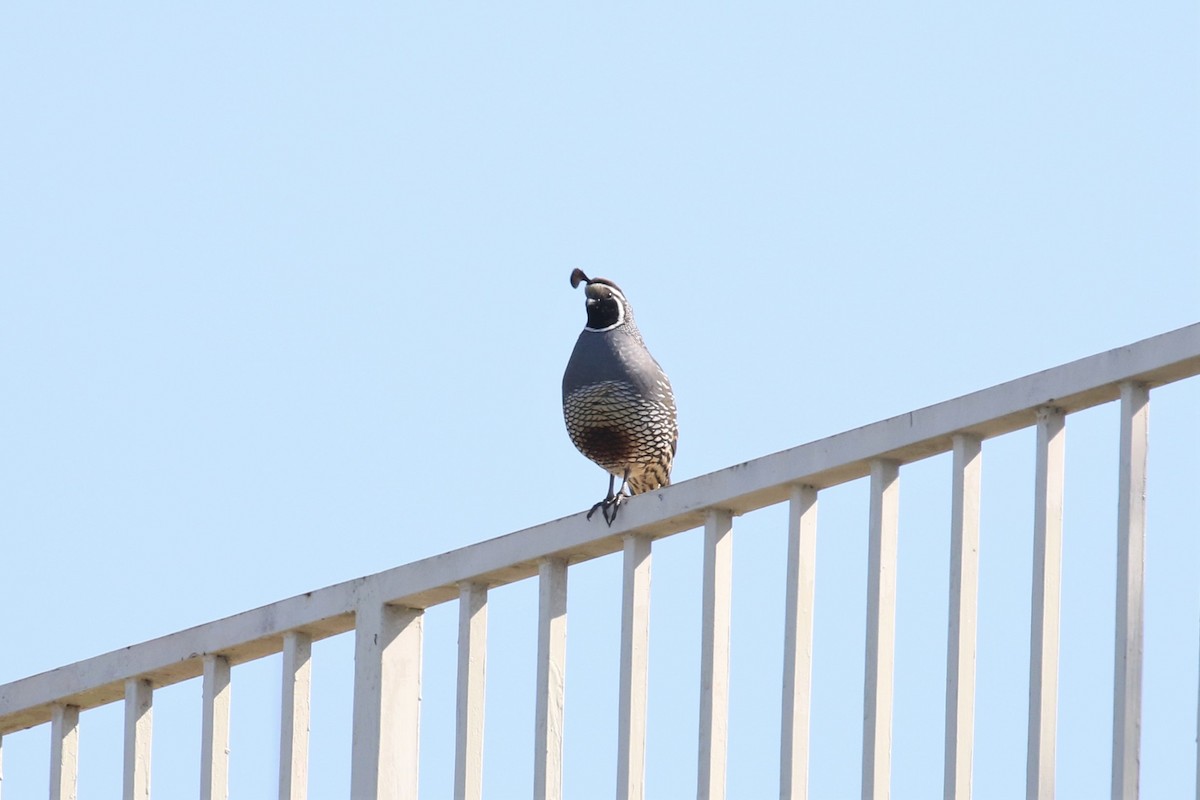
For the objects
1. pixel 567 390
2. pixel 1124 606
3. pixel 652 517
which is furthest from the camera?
pixel 567 390

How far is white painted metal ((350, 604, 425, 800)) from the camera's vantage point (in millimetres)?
5840

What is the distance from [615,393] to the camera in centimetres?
837

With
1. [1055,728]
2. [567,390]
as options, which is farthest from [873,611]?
[567,390]

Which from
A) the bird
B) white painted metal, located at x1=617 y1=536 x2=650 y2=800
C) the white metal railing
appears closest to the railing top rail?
the white metal railing

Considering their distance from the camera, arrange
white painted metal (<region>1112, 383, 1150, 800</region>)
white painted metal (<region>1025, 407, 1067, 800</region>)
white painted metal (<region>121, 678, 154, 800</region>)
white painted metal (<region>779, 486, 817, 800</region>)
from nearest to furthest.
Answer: white painted metal (<region>1112, 383, 1150, 800</region>) < white painted metal (<region>1025, 407, 1067, 800</region>) < white painted metal (<region>779, 486, 817, 800</region>) < white painted metal (<region>121, 678, 154, 800</region>)

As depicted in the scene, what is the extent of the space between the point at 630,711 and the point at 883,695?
69 cm

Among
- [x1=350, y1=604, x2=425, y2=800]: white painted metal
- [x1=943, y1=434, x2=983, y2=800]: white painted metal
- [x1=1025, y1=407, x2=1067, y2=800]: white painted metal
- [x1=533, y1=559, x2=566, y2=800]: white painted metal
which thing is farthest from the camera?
[x1=350, y1=604, x2=425, y2=800]: white painted metal

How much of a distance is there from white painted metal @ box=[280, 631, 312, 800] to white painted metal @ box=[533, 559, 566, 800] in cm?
79

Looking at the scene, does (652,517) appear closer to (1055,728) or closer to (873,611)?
(873,611)

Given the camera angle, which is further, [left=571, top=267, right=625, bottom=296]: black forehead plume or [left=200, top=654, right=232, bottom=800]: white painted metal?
[left=571, top=267, right=625, bottom=296]: black forehead plume

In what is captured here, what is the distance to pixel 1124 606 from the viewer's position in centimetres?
439

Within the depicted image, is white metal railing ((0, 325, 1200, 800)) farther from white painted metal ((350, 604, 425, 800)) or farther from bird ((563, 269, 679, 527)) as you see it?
bird ((563, 269, 679, 527))

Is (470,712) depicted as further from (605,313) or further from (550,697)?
(605,313)

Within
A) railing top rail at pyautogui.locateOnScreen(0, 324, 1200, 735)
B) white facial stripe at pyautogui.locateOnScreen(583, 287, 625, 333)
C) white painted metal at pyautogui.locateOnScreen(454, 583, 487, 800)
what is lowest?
white painted metal at pyautogui.locateOnScreen(454, 583, 487, 800)
